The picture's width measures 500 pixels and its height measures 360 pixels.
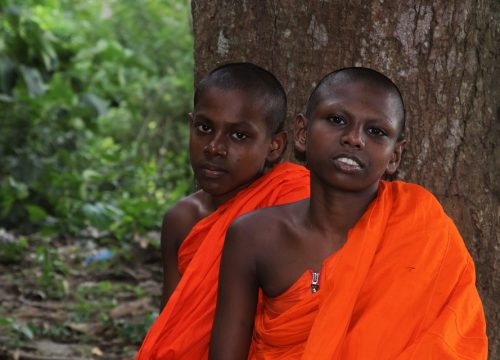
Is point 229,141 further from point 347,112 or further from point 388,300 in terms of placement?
point 388,300

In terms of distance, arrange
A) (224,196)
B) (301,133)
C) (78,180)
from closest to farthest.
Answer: (301,133), (224,196), (78,180)

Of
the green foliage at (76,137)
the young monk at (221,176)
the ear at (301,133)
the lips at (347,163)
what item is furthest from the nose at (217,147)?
the green foliage at (76,137)

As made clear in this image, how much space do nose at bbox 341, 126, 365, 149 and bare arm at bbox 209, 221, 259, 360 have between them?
1.24ft

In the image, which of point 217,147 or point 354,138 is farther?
point 217,147

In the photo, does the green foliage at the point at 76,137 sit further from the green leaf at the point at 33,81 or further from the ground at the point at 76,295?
the ground at the point at 76,295

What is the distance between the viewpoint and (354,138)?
2342 millimetres

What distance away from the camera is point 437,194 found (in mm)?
3049

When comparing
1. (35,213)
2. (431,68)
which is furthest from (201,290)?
(35,213)

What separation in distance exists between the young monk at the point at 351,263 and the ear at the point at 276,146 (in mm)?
356

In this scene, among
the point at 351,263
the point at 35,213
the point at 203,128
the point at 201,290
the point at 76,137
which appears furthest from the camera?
the point at 76,137

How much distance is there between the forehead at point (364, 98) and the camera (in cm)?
239

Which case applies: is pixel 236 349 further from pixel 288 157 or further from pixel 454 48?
pixel 454 48

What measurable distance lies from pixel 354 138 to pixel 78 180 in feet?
16.9

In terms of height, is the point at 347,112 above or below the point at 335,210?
above
